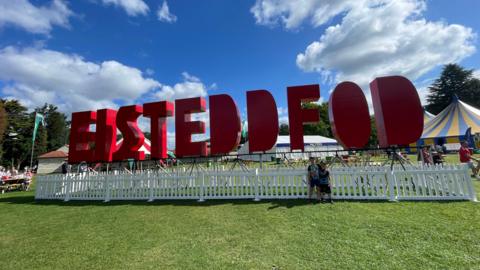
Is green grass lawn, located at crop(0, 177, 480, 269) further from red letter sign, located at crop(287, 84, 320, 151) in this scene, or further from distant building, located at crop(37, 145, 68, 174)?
distant building, located at crop(37, 145, 68, 174)

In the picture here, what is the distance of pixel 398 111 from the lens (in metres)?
7.93

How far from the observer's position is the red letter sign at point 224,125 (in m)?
9.19

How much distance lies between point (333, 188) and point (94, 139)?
11096 millimetres

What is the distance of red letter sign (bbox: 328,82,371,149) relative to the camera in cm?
818

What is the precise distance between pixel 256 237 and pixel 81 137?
10.5 metres

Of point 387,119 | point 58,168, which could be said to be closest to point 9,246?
point 387,119

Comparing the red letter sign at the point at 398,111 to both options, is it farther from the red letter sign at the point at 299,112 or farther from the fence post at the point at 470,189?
the red letter sign at the point at 299,112

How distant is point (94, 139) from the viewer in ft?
36.9

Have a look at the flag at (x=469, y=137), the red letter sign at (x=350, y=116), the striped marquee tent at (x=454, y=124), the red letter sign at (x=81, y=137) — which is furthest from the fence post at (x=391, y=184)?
the striped marquee tent at (x=454, y=124)

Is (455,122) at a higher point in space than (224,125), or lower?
higher

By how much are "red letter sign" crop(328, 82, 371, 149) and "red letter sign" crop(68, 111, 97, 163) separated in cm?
1100

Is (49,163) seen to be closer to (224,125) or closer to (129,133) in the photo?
(129,133)

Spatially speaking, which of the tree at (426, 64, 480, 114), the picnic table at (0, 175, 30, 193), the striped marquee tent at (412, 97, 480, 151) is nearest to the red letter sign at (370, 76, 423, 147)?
the picnic table at (0, 175, 30, 193)

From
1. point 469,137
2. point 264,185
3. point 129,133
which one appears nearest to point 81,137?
point 129,133
